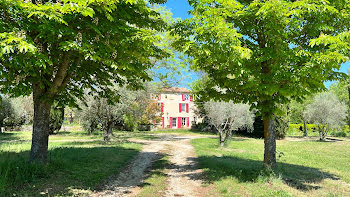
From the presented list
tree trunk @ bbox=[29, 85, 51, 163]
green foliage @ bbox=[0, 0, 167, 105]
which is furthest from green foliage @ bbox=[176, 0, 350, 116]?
tree trunk @ bbox=[29, 85, 51, 163]

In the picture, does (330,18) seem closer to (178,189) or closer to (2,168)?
(178,189)

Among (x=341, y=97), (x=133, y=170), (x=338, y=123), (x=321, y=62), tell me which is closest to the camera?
(x=321, y=62)

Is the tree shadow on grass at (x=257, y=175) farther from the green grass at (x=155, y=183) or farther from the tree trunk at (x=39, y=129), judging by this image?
the tree trunk at (x=39, y=129)

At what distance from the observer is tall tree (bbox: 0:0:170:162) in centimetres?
475

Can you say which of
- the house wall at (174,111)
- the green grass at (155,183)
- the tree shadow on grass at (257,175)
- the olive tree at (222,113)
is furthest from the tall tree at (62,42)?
the house wall at (174,111)

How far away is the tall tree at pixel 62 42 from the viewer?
475 cm

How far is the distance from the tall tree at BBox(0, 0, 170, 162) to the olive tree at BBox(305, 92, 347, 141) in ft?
84.2

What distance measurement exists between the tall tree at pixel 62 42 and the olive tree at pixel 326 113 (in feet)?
84.2

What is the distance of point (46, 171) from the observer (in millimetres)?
7438

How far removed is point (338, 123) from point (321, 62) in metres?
26.0

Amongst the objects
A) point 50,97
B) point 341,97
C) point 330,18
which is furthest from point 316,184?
point 341,97

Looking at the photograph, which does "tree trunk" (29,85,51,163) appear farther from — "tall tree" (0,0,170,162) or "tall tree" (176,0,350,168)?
"tall tree" (176,0,350,168)

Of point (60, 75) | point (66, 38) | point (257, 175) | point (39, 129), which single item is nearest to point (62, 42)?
point (66, 38)

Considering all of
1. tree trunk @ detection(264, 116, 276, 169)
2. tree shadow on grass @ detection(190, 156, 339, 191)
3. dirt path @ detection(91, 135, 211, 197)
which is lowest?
dirt path @ detection(91, 135, 211, 197)
